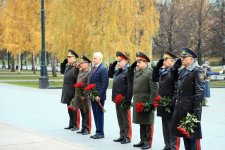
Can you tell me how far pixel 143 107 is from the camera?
9758 mm

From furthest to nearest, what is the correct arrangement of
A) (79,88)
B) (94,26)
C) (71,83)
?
(94,26) → (71,83) → (79,88)

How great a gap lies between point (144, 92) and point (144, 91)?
2cm

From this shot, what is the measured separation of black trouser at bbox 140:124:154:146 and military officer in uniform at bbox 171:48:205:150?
80.6 inches

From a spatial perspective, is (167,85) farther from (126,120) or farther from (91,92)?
(91,92)

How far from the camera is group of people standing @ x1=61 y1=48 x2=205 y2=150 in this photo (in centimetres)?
784

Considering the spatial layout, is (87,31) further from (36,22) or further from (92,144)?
(92,144)

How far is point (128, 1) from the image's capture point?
107ft

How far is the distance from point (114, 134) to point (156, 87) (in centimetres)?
248

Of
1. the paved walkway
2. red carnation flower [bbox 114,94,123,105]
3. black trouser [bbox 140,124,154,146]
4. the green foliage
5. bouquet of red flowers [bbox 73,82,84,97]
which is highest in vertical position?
bouquet of red flowers [bbox 73,82,84,97]

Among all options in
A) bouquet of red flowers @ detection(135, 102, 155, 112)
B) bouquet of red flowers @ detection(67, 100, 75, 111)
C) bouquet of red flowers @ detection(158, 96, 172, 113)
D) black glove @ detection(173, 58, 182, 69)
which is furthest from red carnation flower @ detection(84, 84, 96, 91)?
black glove @ detection(173, 58, 182, 69)

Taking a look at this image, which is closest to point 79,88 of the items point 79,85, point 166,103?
point 79,85

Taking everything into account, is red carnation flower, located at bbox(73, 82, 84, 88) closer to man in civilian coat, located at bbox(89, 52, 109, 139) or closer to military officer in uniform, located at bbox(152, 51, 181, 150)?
man in civilian coat, located at bbox(89, 52, 109, 139)

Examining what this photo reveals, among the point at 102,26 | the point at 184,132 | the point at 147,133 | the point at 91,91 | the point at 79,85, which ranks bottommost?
the point at 147,133

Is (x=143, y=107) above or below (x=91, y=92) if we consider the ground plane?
below
